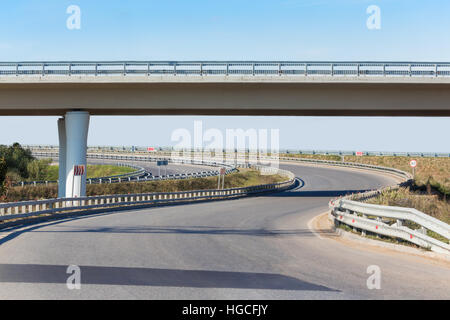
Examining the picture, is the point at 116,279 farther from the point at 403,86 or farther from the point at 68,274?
the point at 403,86

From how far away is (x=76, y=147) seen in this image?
3491 centimetres

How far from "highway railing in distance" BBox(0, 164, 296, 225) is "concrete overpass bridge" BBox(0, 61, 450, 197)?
320 cm

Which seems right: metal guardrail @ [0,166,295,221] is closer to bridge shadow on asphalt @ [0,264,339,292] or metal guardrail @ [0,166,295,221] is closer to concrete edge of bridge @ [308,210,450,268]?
bridge shadow on asphalt @ [0,264,339,292]

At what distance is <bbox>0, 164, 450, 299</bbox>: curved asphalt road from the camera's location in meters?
8.97

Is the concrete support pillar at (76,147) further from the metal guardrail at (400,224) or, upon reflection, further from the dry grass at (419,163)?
the dry grass at (419,163)

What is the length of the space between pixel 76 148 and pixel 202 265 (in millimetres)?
24976

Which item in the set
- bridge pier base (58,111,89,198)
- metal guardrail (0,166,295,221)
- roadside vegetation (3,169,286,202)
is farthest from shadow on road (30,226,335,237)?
roadside vegetation (3,169,286,202)

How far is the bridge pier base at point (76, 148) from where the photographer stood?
34.3m

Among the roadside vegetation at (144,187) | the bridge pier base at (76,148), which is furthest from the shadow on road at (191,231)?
the roadside vegetation at (144,187)

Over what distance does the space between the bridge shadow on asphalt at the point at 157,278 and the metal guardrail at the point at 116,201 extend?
37.0ft

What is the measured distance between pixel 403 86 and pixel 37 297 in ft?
95.4

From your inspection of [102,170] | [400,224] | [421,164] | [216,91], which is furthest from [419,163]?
[400,224]

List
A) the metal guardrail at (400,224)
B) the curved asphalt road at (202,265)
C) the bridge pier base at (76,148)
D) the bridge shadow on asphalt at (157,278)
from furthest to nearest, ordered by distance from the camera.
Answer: the bridge pier base at (76,148)
the metal guardrail at (400,224)
the bridge shadow on asphalt at (157,278)
the curved asphalt road at (202,265)

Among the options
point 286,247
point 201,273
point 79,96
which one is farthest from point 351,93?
point 201,273
